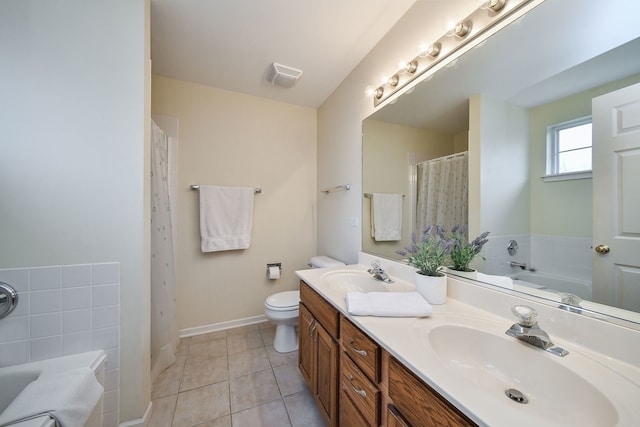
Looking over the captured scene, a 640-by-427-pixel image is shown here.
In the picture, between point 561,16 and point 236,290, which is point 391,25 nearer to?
point 561,16

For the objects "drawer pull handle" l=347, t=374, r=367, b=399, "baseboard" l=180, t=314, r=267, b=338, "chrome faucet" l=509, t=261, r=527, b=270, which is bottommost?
"baseboard" l=180, t=314, r=267, b=338

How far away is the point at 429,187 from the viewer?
1.33 m

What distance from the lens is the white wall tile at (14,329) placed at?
1.03 meters

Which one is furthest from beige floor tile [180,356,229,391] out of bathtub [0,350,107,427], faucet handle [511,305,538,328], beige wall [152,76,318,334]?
faucet handle [511,305,538,328]

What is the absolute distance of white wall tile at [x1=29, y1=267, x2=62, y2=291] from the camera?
1.07 m

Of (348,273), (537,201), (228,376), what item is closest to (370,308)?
(348,273)

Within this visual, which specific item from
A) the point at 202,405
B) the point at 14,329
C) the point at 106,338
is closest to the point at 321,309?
the point at 202,405

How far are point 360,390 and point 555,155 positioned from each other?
44.6 inches

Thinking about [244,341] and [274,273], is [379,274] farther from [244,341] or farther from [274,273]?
[244,341]

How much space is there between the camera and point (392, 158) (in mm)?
1598

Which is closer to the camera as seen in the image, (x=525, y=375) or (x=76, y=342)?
(x=525, y=375)

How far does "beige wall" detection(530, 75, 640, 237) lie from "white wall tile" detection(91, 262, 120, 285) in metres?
1.94

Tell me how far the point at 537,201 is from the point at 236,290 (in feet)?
7.91

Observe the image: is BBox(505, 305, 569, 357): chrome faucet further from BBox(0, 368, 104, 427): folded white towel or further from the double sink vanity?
BBox(0, 368, 104, 427): folded white towel
